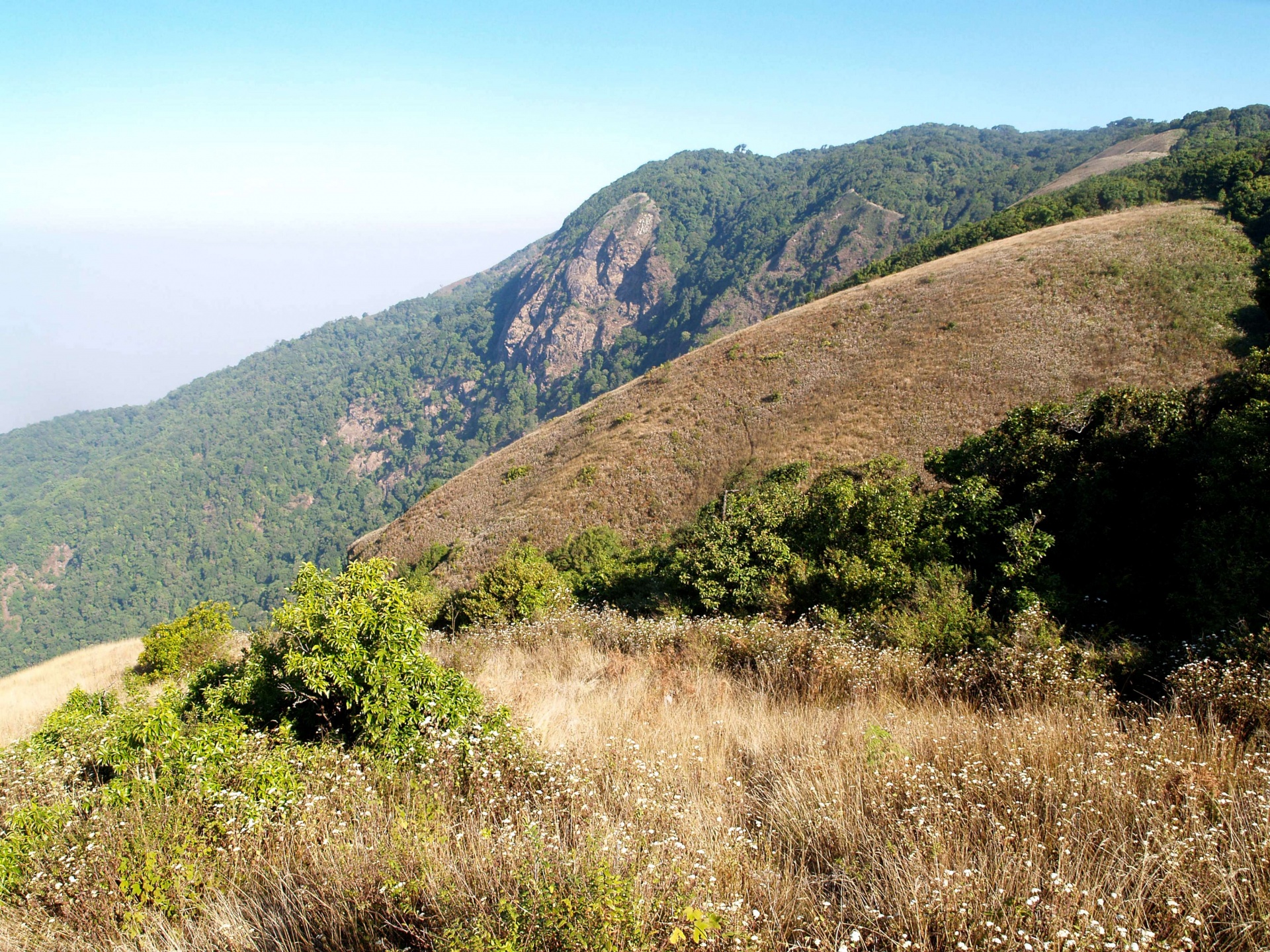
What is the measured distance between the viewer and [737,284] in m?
147

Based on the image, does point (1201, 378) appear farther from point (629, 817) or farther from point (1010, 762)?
point (629, 817)

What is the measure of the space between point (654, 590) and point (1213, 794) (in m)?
10.1

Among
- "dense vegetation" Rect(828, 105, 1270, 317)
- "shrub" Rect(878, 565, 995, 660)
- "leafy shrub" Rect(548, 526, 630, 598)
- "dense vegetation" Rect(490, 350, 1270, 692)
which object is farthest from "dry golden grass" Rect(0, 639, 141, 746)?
"dense vegetation" Rect(828, 105, 1270, 317)

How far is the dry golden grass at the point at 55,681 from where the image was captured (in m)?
10.1

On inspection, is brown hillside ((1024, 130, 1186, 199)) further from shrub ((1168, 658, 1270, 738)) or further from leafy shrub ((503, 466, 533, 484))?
shrub ((1168, 658, 1270, 738))

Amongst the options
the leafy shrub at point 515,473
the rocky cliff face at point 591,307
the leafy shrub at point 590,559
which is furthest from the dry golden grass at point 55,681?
the rocky cliff face at point 591,307

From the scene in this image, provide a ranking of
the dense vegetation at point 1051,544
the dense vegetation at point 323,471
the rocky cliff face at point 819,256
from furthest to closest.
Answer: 1. the dense vegetation at point 323,471
2. the rocky cliff face at point 819,256
3. the dense vegetation at point 1051,544

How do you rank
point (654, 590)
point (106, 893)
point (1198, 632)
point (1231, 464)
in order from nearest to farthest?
point (106, 893) < point (1198, 632) < point (1231, 464) < point (654, 590)

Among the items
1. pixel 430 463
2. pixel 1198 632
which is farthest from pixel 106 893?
pixel 430 463

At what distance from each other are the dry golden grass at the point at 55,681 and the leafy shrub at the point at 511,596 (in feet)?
19.8

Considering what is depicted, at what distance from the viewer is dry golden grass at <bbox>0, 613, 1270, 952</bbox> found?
2467 millimetres

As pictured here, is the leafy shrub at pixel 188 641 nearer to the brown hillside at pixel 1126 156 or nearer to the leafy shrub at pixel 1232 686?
the leafy shrub at pixel 1232 686

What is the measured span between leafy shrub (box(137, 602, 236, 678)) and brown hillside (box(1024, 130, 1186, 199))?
339 ft

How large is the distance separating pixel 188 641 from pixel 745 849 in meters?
15.3
